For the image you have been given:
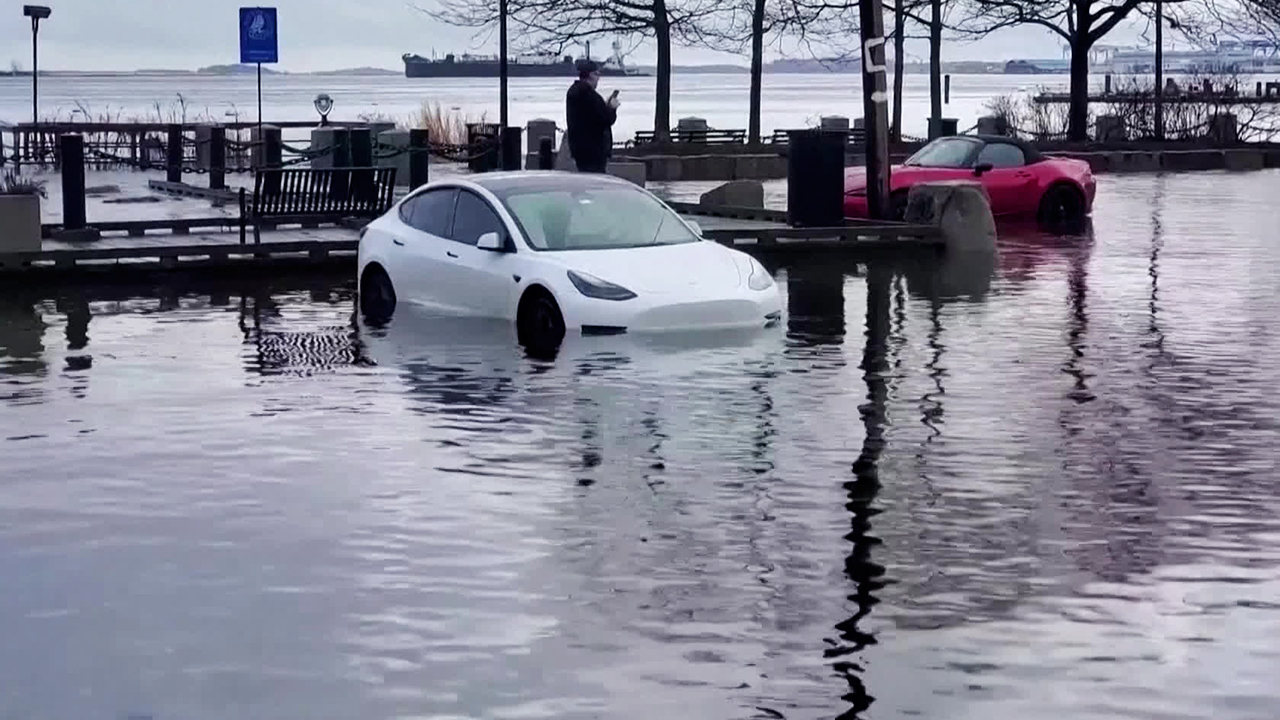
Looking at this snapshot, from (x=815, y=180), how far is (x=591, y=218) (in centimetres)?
919

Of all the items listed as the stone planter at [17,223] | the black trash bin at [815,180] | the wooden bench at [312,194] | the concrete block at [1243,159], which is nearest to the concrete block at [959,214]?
the black trash bin at [815,180]

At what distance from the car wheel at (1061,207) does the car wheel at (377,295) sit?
14.0m

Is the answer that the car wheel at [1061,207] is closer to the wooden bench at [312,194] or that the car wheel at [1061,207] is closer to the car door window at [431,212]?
the wooden bench at [312,194]

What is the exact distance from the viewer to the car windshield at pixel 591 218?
17531mm

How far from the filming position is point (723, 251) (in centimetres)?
1769

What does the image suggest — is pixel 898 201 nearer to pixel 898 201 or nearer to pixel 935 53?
pixel 898 201

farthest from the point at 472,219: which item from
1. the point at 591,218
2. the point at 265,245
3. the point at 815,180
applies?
the point at 815,180

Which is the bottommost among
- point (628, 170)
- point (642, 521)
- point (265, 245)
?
point (642, 521)

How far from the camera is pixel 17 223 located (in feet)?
74.5

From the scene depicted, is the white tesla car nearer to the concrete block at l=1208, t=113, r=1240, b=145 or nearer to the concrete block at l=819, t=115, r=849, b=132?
the concrete block at l=819, t=115, r=849, b=132

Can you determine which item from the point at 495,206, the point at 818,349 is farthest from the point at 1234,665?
the point at 495,206

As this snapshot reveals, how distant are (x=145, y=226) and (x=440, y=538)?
56.9 ft

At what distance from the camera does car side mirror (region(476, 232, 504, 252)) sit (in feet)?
56.8

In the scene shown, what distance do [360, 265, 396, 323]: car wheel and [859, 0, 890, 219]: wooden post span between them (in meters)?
9.18
